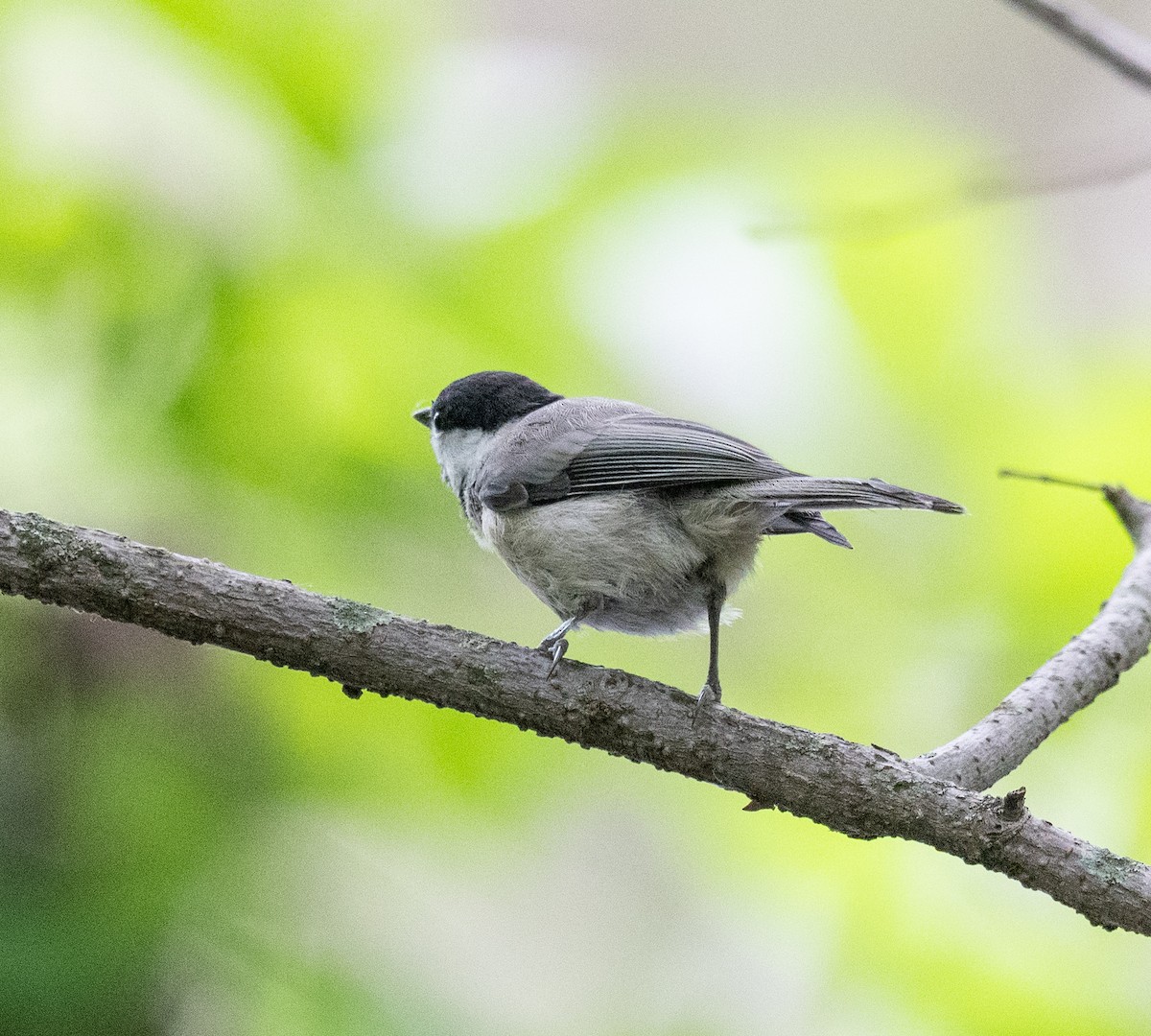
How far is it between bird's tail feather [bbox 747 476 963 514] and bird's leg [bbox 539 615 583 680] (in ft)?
1.60

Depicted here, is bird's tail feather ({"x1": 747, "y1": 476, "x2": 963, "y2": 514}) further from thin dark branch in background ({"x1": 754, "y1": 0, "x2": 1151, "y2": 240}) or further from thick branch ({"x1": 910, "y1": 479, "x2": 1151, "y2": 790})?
thin dark branch in background ({"x1": 754, "y1": 0, "x2": 1151, "y2": 240})

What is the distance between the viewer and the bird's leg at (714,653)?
2080 millimetres

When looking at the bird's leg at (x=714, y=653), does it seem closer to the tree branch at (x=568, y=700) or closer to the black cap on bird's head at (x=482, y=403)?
the tree branch at (x=568, y=700)

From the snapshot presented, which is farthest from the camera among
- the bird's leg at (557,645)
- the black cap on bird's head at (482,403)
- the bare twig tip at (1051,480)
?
the black cap on bird's head at (482,403)

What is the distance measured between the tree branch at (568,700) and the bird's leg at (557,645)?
0.8 inches

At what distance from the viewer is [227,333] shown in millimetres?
3117

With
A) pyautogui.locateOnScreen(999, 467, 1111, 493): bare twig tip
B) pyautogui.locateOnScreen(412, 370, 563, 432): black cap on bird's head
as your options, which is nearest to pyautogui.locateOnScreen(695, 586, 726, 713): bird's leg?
pyautogui.locateOnScreen(999, 467, 1111, 493): bare twig tip

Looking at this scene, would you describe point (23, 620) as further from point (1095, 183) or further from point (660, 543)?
point (1095, 183)

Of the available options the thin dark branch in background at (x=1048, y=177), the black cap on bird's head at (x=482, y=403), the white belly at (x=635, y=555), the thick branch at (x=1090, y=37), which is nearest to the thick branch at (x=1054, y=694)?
the white belly at (x=635, y=555)

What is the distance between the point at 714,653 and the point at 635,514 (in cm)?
40

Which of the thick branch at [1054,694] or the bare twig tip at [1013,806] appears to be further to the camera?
the thick branch at [1054,694]

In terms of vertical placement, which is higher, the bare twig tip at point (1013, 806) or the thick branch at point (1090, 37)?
the thick branch at point (1090, 37)

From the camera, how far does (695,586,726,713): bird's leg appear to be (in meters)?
2.08

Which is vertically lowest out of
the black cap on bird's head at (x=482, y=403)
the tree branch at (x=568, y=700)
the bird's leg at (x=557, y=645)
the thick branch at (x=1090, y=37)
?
the tree branch at (x=568, y=700)
